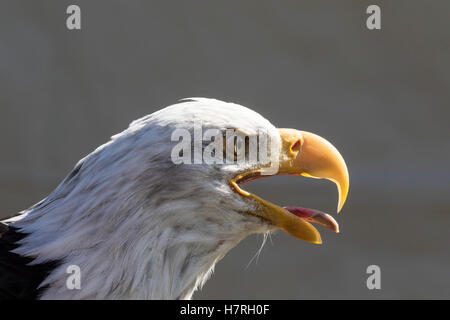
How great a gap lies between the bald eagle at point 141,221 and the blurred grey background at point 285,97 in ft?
10.6

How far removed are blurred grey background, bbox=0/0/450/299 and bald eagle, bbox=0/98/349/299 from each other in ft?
10.6

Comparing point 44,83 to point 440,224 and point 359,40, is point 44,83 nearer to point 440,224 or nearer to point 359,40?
point 359,40

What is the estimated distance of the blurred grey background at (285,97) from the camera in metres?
6.24

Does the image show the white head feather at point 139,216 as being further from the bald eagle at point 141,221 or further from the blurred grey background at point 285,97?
the blurred grey background at point 285,97

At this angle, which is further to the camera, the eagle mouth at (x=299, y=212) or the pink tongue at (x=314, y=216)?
the pink tongue at (x=314, y=216)

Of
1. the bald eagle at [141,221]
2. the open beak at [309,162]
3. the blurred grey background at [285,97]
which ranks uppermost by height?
the blurred grey background at [285,97]

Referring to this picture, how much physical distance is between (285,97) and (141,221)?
147 inches

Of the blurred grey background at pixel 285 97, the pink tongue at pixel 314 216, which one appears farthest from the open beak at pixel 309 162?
the blurred grey background at pixel 285 97

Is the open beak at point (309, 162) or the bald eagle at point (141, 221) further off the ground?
the open beak at point (309, 162)

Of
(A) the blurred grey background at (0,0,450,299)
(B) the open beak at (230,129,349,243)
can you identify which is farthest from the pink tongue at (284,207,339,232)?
(A) the blurred grey background at (0,0,450,299)

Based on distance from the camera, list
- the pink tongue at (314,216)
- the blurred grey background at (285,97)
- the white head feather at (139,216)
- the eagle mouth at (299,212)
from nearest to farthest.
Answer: the white head feather at (139,216)
the eagle mouth at (299,212)
the pink tongue at (314,216)
the blurred grey background at (285,97)

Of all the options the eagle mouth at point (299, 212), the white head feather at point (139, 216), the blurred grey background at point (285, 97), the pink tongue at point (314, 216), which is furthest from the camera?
the blurred grey background at point (285, 97)

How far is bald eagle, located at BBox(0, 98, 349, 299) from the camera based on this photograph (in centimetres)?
284

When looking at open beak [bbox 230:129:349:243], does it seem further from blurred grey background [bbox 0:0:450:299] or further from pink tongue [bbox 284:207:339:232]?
blurred grey background [bbox 0:0:450:299]
